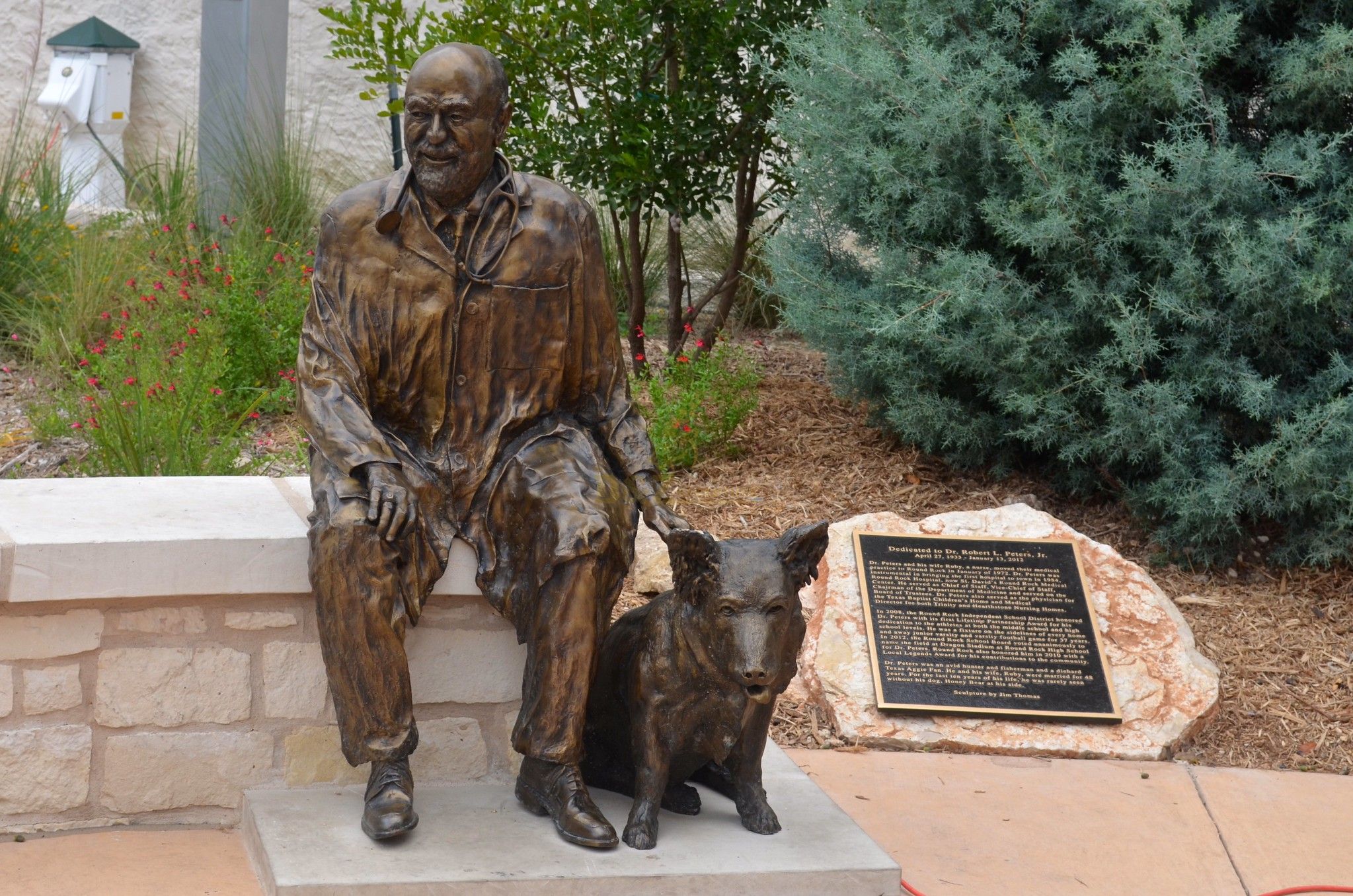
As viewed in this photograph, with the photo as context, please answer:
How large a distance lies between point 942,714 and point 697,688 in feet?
5.67

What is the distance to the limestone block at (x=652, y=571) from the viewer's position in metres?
5.39

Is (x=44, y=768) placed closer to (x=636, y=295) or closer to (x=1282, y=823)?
(x=1282, y=823)

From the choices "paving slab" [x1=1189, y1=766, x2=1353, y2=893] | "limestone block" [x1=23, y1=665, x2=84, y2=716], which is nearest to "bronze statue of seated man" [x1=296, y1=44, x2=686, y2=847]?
"limestone block" [x1=23, y1=665, x2=84, y2=716]

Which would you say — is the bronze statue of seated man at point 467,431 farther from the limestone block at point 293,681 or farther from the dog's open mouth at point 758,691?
the dog's open mouth at point 758,691

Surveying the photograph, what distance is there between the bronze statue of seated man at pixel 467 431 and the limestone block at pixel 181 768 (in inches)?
18.7

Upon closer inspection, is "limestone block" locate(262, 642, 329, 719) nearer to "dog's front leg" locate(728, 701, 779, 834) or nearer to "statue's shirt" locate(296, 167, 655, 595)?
"statue's shirt" locate(296, 167, 655, 595)

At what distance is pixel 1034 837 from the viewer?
12.9 feet

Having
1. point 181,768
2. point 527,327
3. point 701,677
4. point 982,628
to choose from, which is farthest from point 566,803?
point 982,628

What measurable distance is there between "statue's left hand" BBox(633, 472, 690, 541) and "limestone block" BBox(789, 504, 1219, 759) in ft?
4.74

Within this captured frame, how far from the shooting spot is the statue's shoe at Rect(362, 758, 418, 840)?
126 inches

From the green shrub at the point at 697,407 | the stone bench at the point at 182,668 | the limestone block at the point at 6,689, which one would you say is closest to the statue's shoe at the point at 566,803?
the stone bench at the point at 182,668

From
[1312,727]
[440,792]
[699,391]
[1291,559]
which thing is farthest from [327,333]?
[1291,559]

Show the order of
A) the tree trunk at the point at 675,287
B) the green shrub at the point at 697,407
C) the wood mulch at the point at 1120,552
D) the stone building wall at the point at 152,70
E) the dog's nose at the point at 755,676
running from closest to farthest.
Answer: the dog's nose at the point at 755,676 → the wood mulch at the point at 1120,552 → the green shrub at the point at 697,407 → the tree trunk at the point at 675,287 → the stone building wall at the point at 152,70

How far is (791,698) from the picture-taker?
195 inches
